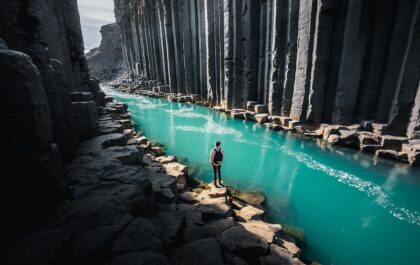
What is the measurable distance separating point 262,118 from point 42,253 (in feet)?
45.4

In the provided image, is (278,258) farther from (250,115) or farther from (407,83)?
(250,115)

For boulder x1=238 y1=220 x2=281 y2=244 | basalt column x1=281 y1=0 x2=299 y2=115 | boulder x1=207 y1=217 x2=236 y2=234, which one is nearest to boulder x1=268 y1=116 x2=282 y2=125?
basalt column x1=281 y1=0 x2=299 y2=115

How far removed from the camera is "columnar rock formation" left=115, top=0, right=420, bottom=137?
9391 mm

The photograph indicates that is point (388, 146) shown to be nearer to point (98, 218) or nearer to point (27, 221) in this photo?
point (98, 218)

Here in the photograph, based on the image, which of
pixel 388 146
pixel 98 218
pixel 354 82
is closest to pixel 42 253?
pixel 98 218

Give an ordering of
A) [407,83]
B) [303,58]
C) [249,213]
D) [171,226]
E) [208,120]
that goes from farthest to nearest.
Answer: [208,120] → [303,58] → [407,83] → [249,213] → [171,226]

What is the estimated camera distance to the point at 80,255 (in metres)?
2.28

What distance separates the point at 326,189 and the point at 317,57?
25.4ft

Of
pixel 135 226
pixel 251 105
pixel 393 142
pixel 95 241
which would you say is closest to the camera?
pixel 95 241

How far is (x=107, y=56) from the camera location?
78.1m

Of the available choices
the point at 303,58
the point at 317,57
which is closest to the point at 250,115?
the point at 303,58

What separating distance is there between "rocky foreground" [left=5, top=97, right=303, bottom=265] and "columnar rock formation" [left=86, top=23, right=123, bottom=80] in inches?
3071

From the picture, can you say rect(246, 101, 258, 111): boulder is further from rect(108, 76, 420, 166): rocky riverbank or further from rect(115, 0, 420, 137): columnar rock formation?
rect(115, 0, 420, 137): columnar rock formation

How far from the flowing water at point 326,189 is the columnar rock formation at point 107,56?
73.2m
